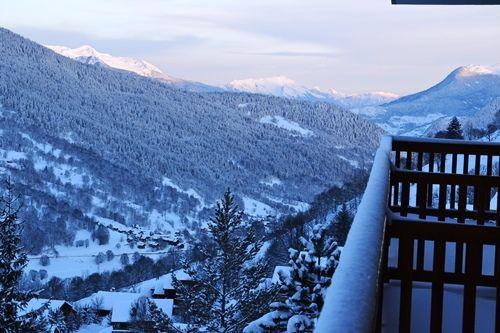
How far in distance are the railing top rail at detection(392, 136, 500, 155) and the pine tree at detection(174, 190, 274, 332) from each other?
8.81 m

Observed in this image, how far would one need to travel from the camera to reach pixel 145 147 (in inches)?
4766

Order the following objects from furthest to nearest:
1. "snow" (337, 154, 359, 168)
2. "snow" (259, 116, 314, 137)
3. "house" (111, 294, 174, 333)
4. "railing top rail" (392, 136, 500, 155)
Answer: "snow" (259, 116, 314, 137) → "snow" (337, 154, 359, 168) → "house" (111, 294, 174, 333) → "railing top rail" (392, 136, 500, 155)

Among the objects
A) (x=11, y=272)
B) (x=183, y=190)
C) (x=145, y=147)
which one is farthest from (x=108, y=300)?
(x=145, y=147)

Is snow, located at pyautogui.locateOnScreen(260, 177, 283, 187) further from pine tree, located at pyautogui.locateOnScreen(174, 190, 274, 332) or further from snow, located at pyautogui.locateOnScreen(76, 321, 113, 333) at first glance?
pine tree, located at pyautogui.locateOnScreen(174, 190, 274, 332)

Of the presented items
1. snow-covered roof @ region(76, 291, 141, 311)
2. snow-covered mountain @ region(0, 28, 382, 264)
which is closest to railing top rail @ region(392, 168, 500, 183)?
snow-covered roof @ region(76, 291, 141, 311)

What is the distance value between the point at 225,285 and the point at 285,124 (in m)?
137

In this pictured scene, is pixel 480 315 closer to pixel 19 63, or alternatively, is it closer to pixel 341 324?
pixel 341 324

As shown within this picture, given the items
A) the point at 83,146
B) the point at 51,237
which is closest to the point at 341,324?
the point at 51,237

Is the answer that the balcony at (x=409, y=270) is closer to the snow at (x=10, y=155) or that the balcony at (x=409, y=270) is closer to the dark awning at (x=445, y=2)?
the dark awning at (x=445, y=2)

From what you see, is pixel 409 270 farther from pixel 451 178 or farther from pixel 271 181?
pixel 271 181

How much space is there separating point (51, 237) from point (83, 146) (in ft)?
109

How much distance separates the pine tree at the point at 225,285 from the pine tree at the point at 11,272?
9.75ft

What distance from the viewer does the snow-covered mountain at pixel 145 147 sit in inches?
4045

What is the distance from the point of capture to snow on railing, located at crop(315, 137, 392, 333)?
92 centimetres
